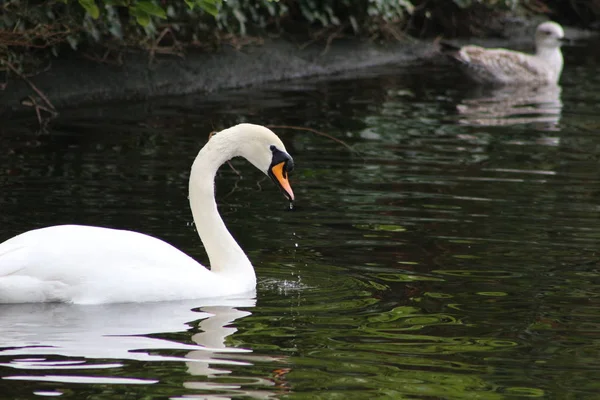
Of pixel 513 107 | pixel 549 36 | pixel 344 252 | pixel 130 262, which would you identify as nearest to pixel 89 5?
pixel 344 252

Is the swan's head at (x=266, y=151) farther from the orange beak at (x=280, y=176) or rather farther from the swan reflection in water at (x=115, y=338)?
the swan reflection in water at (x=115, y=338)

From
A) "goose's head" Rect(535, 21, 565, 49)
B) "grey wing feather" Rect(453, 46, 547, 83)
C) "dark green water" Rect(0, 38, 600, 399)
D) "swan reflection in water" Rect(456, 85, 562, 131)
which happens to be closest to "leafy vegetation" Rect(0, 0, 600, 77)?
"dark green water" Rect(0, 38, 600, 399)

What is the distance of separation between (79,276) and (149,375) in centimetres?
115

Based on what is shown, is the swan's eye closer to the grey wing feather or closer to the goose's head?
the grey wing feather

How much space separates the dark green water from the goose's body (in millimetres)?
2782

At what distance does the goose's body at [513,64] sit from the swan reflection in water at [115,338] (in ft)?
37.4

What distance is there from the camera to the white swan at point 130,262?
234 inches

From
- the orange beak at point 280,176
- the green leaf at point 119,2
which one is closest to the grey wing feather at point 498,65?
the green leaf at point 119,2

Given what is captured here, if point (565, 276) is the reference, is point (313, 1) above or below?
above

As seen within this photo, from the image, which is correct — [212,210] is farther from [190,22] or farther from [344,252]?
[190,22]

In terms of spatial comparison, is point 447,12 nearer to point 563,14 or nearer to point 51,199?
point 563,14

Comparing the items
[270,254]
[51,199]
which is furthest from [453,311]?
[51,199]

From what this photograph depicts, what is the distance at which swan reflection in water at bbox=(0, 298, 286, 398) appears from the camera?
16.6 ft

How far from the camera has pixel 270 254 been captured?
7.51m
